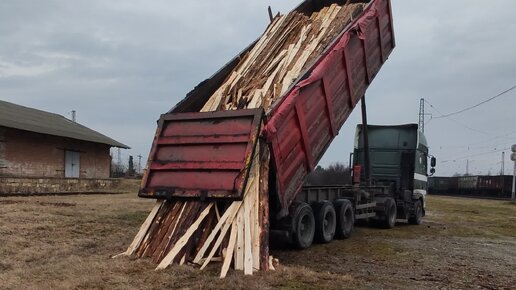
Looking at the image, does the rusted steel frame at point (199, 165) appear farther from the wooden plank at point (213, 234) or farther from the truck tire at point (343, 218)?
the truck tire at point (343, 218)

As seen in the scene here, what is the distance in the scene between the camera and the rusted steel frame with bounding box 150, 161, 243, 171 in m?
8.06

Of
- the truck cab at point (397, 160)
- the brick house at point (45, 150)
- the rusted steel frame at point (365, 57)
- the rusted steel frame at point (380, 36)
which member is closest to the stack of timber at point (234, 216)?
the rusted steel frame at point (365, 57)

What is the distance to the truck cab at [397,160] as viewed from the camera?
56.3ft

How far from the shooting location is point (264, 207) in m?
7.90

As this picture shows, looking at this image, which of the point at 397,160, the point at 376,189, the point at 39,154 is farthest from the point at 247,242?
the point at 39,154

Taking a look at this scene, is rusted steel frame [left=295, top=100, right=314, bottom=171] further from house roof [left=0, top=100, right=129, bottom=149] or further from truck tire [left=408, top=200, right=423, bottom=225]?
house roof [left=0, top=100, right=129, bottom=149]

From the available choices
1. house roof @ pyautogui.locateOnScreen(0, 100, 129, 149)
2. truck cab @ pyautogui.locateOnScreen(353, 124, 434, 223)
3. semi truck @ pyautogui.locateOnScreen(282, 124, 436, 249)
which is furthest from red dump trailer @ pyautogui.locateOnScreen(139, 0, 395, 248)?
house roof @ pyautogui.locateOnScreen(0, 100, 129, 149)

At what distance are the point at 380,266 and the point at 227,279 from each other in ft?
11.1

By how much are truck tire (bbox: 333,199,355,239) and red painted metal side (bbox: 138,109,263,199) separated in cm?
488

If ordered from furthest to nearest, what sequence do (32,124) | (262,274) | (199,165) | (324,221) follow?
(32,124), (324,221), (199,165), (262,274)

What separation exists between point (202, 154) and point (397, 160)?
10619mm

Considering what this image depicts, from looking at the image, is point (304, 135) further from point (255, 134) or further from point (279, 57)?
point (279, 57)

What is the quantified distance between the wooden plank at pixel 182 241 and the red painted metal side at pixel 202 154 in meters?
0.30

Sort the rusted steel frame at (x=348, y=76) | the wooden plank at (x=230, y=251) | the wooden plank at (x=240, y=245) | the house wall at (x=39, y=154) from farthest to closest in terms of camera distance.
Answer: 1. the house wall at (x=39, y=154)
2. the rusted steel frame at (x=348, y=76)
3. the wooden plank at (x=240, y=245)
4. the wooden plank at (x=230, y=251)
